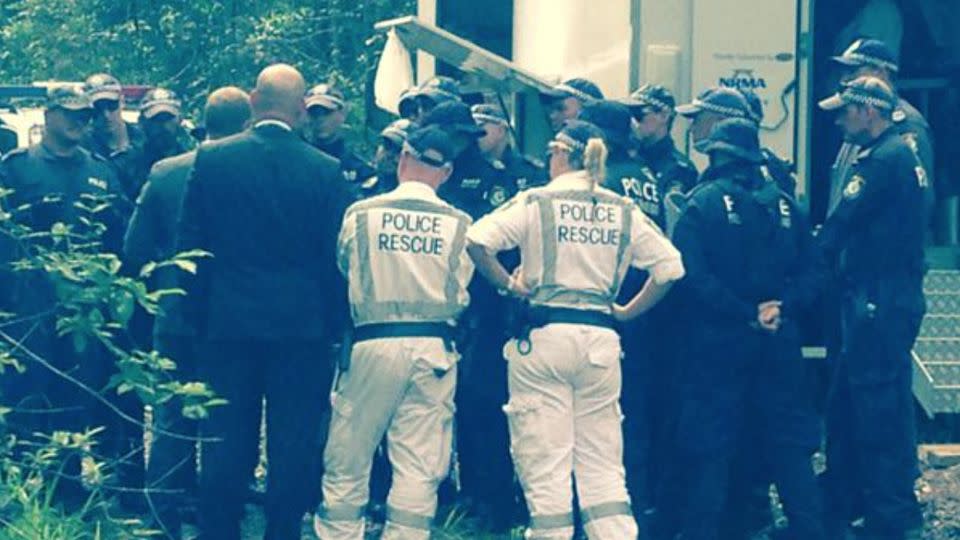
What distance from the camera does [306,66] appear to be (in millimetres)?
22328

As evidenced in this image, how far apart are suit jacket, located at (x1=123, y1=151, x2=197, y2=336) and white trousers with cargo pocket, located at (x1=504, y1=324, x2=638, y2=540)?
151 cm

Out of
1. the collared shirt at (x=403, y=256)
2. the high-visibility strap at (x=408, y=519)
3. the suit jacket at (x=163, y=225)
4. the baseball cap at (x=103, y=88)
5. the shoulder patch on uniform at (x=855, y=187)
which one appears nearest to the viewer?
the collared shirt at (x=403, y=256)

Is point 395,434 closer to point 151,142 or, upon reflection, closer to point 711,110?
point 711,110

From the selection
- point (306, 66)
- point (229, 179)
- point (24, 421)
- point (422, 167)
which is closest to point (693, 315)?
point (422, 167)

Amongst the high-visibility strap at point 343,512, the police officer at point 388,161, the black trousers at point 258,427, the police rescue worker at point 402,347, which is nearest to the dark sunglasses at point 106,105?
the police officer at point 388,161

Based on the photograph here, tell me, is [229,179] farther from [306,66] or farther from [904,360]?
[306,66]

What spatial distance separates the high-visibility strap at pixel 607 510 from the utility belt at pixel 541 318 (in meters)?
0.67

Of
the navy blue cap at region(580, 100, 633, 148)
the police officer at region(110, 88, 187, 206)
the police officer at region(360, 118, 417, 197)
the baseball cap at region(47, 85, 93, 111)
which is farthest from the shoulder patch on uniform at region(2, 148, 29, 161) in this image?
the navy blue cap at region(580, 100, 633, 148)

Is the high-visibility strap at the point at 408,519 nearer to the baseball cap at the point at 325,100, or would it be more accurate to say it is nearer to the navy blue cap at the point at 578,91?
the navy blue cap at the point at 578,91

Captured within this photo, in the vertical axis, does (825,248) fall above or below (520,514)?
above

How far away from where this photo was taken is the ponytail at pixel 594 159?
8.79 metres

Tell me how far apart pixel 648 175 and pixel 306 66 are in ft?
42.6

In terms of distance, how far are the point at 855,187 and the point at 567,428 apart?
1712 millimetres

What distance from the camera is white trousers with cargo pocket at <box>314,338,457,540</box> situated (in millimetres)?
8789
